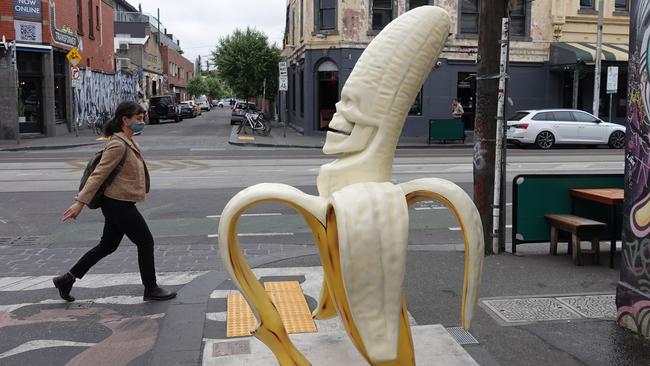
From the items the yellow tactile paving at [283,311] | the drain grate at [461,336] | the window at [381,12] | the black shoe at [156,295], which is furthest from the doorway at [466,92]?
the drain grate at [461,336]

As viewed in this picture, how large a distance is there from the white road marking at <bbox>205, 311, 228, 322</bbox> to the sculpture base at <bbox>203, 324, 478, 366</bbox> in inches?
22.4

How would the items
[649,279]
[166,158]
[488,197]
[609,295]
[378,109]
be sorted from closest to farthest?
[378,109] < [649,279] < [609,295] < [488,197] < [166,158]

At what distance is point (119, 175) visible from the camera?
5.51 m

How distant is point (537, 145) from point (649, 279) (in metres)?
19.1

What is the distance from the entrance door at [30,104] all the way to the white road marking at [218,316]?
952 inches

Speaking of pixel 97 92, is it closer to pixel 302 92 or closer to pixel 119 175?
pixel 302 92

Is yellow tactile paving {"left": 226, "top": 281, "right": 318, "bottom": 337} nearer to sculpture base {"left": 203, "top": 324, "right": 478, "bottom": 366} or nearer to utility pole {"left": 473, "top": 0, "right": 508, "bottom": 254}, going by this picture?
sculpture base {"left": 203, "top": 324, "right": 478, "bottom": 366}

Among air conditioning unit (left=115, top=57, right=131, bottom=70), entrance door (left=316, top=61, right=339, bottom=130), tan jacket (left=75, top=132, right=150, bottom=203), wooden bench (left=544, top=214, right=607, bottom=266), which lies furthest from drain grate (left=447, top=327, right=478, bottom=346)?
air conditioning unit (left=115, top=57, right=131, bottom=70)

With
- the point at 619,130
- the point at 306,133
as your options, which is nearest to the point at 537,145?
the point at 619,130

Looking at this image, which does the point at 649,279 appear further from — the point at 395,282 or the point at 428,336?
the point at 395,282

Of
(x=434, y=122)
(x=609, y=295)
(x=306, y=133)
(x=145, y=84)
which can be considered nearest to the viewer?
(x=609, y=295)

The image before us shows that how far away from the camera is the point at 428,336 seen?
4.68 meters

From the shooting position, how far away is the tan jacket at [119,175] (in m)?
5.36

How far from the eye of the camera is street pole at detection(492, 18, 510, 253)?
6930 millimetres
